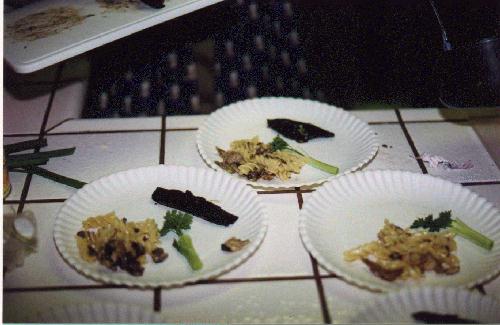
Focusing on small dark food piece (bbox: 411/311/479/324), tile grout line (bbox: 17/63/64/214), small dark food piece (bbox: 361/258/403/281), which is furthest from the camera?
tile grout line (bbox: 17/63/64/214)

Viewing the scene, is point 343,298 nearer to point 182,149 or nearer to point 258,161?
point 258,161

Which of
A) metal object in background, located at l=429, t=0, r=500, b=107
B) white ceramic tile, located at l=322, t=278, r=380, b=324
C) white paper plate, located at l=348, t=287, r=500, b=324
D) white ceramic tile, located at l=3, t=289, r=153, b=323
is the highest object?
metal object in background, located at l=429, t=0, r=500, b=107

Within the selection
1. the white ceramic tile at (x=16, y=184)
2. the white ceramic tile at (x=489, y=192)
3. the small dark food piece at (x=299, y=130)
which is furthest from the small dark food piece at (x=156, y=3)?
the white ceramic tile at (x=489, y=192)

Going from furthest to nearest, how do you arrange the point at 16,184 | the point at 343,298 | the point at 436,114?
the point at 436,114
the point at 16,184
the point at 343,298

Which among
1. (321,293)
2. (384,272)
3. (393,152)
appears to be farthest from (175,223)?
(393,152)

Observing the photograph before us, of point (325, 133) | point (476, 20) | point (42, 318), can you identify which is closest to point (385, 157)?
point (325, 133)

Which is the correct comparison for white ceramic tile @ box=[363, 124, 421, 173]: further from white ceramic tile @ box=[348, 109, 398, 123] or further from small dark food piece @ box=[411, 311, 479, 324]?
small dark food piece @ box=[411, 311, 479, 324]

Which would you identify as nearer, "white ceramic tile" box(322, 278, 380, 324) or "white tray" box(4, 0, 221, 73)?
"white ceramic tile" box(322, 278, 380, 324)

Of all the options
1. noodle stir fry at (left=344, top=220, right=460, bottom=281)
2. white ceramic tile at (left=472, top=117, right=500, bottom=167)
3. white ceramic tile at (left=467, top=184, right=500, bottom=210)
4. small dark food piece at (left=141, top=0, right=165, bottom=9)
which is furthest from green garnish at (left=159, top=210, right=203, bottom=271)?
white ceramic tile at (left=472, top=117, right=500, bottom=167)
